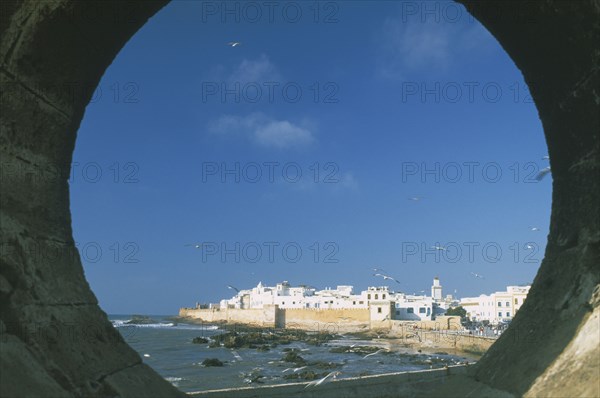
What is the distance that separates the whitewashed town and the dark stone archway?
81781 millimetres

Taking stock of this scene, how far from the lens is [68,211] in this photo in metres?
4.55

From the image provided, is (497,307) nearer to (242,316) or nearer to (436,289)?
(436,289)

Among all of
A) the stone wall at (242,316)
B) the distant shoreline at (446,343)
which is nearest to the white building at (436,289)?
the stone wall at (242,316)

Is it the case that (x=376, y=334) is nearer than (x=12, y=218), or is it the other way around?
(x=12, y=218)

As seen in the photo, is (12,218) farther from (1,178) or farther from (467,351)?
(467,351)

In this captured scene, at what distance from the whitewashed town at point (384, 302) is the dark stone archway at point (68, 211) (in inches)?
3220

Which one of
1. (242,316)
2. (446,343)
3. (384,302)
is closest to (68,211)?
(446,343)

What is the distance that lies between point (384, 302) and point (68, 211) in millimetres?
97854

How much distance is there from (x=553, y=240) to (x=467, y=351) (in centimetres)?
5061

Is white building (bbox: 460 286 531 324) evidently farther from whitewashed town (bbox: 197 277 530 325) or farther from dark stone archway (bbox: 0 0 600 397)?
dark stone archway (bbox: 0 0 600 397)

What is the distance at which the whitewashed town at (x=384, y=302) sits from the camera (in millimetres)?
95188

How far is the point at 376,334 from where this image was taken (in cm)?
8625

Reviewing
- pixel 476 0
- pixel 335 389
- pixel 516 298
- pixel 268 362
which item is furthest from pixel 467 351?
pixel 476 0

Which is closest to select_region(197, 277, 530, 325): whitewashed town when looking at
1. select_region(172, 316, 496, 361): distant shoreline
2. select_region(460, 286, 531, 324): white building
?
select_region(460, 286, 531, 324): white building
